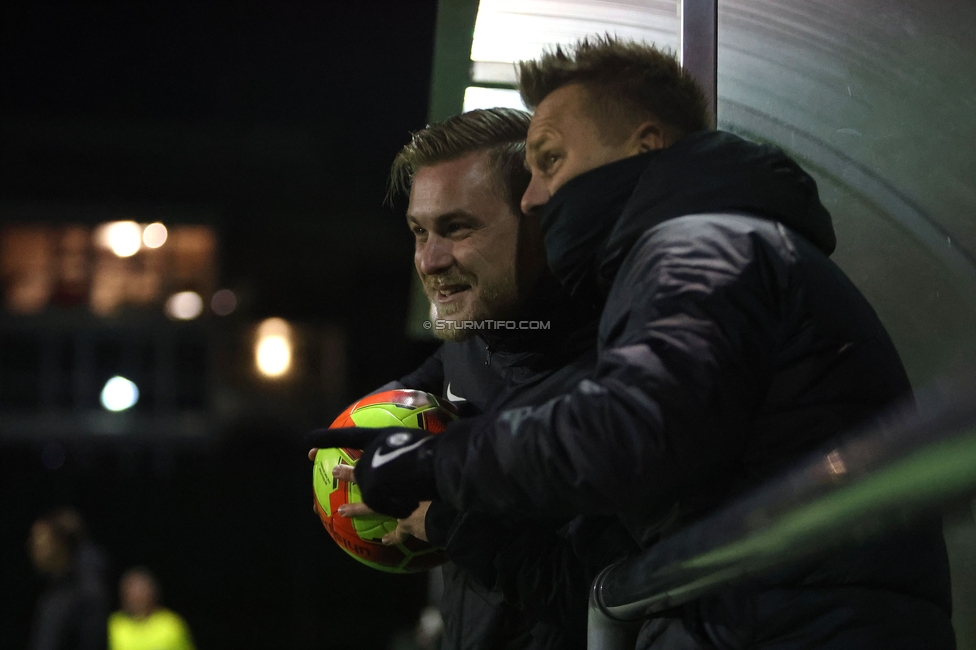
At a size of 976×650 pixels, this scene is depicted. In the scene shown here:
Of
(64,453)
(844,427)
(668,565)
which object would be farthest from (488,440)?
(64,453)

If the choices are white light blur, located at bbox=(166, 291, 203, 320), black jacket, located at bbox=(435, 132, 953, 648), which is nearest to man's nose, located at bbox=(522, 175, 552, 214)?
black jacket, located at bbox=(435, 132, 953, 648)

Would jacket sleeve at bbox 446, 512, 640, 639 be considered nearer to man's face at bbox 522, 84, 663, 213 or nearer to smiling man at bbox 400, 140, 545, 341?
smiling man at bbox 400, 140, 545, 341

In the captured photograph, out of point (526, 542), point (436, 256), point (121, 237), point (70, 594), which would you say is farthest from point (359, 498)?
point (121, 237)

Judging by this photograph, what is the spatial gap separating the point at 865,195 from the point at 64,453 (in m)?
24.0

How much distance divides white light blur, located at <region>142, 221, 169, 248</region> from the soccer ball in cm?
2568

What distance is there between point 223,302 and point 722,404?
26.2m

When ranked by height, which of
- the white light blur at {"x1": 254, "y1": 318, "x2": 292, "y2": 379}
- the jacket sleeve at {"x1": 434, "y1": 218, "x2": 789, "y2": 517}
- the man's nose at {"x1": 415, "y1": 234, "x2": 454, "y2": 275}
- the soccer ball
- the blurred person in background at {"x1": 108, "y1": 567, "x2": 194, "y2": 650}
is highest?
the jacket sleeve at {"x1": 434, "y1": 218, "x2": 789, "y2": 517}

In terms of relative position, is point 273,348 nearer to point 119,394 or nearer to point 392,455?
point 119,394

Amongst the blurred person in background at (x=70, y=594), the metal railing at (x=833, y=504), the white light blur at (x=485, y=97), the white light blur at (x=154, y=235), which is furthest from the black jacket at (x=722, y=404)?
the white light blur at (x=154, y=235)

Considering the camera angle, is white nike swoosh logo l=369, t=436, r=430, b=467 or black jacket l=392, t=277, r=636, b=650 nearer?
white nike swoosh logo l=369, t=436, r=430, b=467

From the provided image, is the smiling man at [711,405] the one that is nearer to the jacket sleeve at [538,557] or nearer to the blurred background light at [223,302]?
the jacket sleeve at [538,557]

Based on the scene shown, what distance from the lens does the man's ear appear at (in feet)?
4.99

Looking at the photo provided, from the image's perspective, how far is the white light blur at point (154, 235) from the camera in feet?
86.0

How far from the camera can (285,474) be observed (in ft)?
68.1
